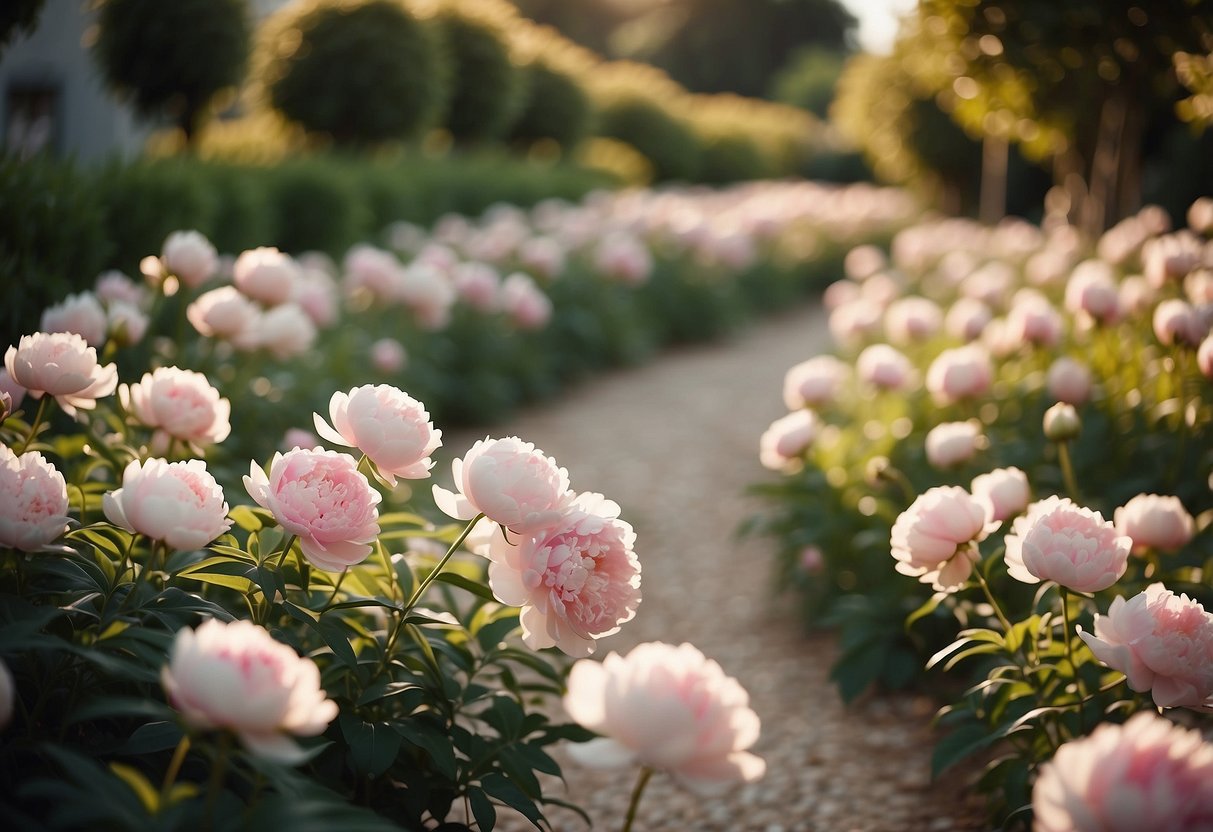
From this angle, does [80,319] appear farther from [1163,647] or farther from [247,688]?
[1163,647]

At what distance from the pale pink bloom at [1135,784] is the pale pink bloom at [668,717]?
0.29 metres

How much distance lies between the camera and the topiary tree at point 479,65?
37.9ft

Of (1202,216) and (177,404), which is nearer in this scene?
(177,404)

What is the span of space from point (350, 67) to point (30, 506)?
8.87 meters

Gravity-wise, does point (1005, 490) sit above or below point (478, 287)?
below

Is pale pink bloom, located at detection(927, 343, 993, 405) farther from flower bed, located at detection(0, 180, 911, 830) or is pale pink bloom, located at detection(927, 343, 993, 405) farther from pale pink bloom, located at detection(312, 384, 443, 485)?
pale pink bloom, located at detection(312, 384, 443, 485)

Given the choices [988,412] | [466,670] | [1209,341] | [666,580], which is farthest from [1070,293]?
[466,670]

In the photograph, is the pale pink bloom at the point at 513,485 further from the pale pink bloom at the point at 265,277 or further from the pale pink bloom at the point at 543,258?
the pale pink bloom at the point at 543,258

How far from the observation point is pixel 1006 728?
166cm

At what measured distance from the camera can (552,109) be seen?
1395cm

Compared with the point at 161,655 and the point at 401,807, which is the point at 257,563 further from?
the point at 401,807

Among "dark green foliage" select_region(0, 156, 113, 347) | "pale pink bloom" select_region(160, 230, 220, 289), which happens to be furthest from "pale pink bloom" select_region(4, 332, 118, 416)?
"dark green foliage" select_region(0, 156, 113, 347)

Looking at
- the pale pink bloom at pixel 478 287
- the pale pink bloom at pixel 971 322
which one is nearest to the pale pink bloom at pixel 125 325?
the pale pink bloom at pixel 478 287

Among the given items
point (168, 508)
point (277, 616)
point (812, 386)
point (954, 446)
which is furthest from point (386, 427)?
point (812, 386)
